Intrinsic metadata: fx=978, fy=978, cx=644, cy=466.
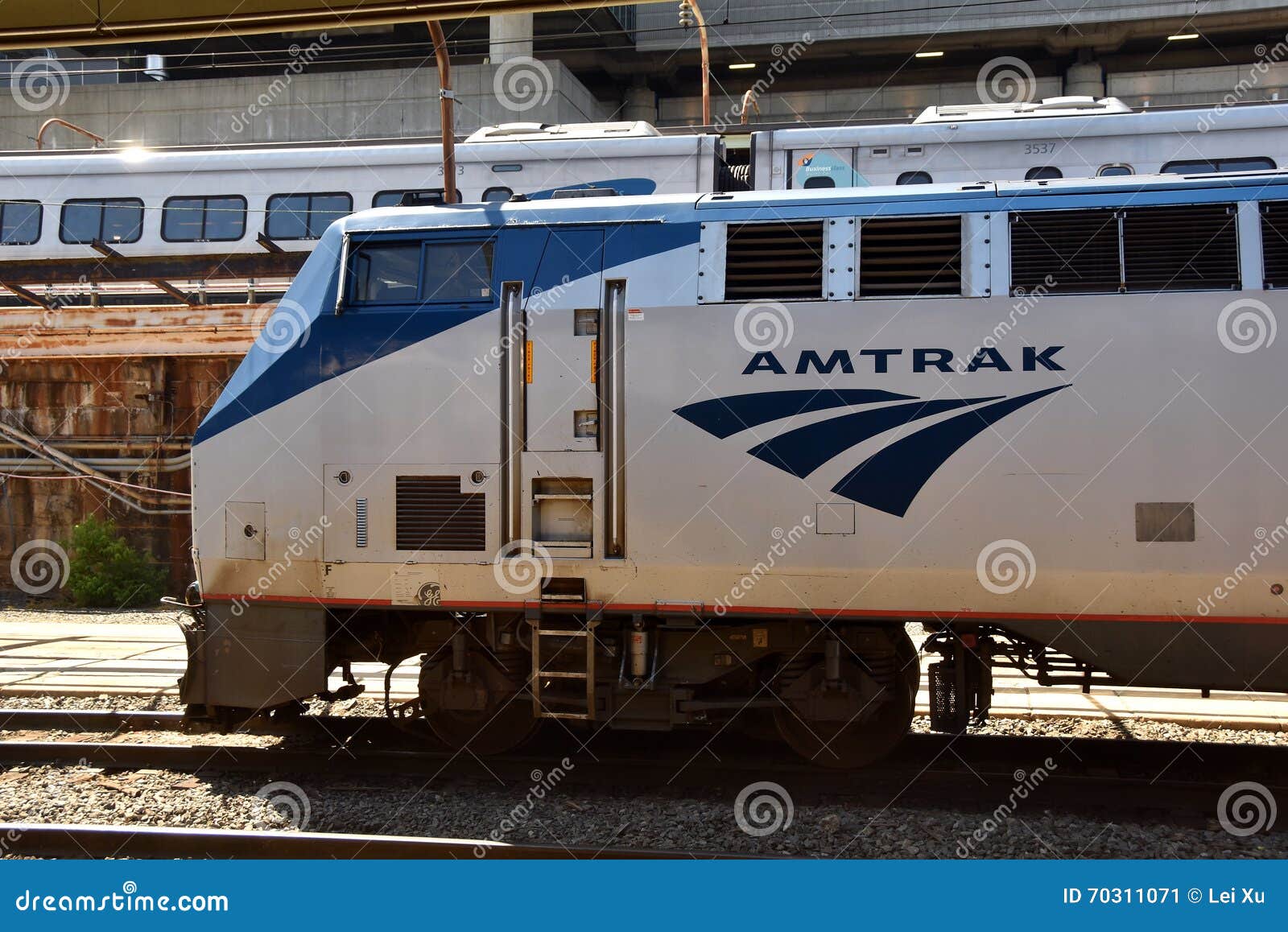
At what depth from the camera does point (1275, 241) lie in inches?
249

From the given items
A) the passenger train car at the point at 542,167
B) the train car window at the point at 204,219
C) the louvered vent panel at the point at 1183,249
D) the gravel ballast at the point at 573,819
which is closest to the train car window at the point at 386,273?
the gravel ballast at the point at 573,819

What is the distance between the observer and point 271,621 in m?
7.34

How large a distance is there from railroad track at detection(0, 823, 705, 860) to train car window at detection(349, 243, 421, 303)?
3766 mm

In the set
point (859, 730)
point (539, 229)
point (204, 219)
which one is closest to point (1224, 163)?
point (859, 730)

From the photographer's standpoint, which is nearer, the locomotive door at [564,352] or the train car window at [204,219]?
the locomotive door at [564,352]

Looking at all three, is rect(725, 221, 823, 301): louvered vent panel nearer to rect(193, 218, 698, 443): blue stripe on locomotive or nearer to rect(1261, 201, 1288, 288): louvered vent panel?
rect(193, 218, 698, 443): blue stripe on locomotive

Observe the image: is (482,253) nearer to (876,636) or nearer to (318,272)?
(318,272)

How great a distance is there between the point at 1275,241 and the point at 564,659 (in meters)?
5.54

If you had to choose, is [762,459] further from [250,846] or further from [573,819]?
[250,846]

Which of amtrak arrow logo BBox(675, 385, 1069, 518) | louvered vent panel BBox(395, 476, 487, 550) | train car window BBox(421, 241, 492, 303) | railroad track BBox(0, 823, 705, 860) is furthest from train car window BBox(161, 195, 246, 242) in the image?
amtrak arrow logo BBox(675, 385, 1069, 518)

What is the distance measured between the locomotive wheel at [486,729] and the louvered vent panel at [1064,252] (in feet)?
15.7

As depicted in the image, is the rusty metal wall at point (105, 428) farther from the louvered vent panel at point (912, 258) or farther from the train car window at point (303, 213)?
the louvered vent panel at point (912, 258)

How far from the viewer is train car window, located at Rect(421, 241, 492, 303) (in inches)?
283

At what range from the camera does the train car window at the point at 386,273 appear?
289 inches
